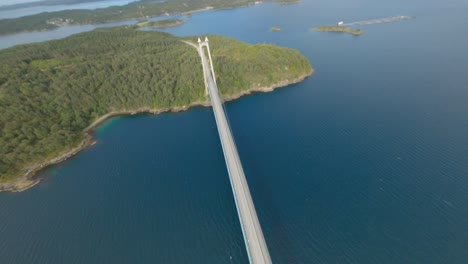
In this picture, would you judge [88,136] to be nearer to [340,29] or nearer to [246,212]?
[246,212]

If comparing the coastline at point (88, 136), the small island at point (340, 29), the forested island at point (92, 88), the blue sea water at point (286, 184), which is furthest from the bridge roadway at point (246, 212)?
the small island at point (340, 29)

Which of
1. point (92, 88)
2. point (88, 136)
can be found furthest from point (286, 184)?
point (92, 88)

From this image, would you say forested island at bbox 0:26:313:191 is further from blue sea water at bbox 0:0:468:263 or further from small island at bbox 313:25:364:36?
small island at bbox 313:25:364:36

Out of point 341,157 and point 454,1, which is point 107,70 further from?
point 454,1

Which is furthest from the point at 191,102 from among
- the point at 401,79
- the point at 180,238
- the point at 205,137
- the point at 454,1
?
the point at 454,1

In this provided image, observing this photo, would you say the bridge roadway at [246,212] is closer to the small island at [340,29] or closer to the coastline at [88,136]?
the coastline at [88,136]

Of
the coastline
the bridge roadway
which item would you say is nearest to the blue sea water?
the coastline
